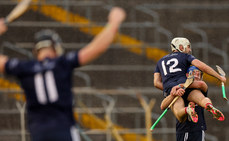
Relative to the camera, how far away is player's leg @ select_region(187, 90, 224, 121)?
830cm

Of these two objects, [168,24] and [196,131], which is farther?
[168,24]

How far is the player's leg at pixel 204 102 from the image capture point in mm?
Result: 8305

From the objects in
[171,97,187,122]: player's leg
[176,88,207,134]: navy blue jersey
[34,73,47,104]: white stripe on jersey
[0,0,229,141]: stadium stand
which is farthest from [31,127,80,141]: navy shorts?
[0,0,229,141]: stadium stand

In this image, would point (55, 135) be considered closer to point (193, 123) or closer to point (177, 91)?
point (177, 91)

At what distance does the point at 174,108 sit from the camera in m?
8.71

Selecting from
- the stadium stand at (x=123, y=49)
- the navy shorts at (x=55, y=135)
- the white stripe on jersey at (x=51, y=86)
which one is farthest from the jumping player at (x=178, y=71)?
the stadium stand at (x=123, y=49)

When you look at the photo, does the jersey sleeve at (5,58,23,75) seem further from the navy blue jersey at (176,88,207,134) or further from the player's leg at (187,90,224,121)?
the navy blue jersey at (176,88,207,134)

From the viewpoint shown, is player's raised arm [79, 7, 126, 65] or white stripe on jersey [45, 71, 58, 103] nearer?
player's raised arm [79, 7, 126, 65]

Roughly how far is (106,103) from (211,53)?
13.5 ft

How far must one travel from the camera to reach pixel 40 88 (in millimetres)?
5254

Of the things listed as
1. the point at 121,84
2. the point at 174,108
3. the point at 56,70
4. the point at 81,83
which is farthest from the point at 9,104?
the point at 56,70

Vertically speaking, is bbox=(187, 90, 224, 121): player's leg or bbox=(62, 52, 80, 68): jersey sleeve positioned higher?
bbox=(62, 52, 80, 68): jersey sleeve

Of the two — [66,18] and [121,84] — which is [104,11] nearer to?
[66,18]

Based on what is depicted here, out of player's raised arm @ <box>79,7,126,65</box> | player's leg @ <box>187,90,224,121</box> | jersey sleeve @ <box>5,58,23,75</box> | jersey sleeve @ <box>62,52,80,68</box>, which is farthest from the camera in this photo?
player's leg @ <box>187,90,224,121</box>
